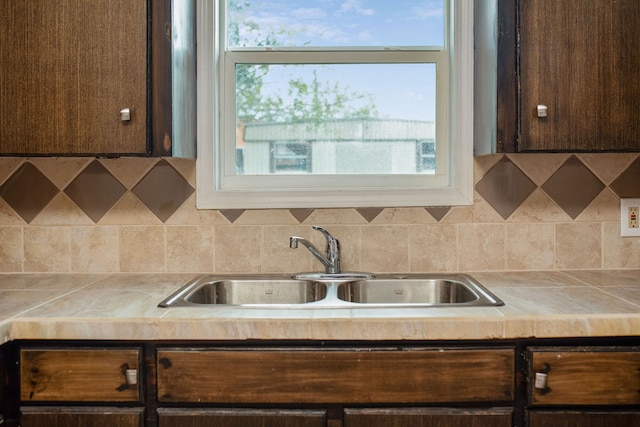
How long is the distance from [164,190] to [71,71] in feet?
1.59

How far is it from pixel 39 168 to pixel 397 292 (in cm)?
129

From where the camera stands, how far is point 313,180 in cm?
183

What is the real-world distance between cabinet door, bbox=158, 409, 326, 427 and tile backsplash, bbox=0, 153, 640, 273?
0.65 metres

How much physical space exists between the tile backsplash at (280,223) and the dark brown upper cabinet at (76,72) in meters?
0.32

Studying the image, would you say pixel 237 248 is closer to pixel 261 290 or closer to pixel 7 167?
pixel 261 290

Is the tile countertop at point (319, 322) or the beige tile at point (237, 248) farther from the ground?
the beige tile at point (237, 248)

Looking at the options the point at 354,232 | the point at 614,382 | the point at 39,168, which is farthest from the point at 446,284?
the point at 39,168

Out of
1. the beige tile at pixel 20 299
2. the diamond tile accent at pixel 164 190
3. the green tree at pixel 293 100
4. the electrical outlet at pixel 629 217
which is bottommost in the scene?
the beige tile at pixel 20 299

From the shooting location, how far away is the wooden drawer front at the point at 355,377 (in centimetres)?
118

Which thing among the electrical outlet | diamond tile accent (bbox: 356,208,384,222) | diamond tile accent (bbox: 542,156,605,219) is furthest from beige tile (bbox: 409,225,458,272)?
the electrical outlet

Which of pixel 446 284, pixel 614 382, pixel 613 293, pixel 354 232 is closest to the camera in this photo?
pixel 614 382

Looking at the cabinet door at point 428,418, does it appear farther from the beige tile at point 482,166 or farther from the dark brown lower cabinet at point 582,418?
the beige tile at point 482,166

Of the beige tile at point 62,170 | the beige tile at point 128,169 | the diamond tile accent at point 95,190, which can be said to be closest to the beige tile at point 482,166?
the beige tile at point 128,169

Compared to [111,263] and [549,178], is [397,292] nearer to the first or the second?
[549,178]
